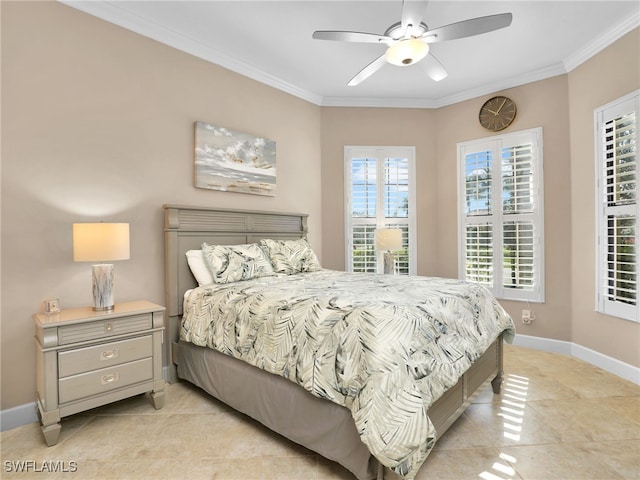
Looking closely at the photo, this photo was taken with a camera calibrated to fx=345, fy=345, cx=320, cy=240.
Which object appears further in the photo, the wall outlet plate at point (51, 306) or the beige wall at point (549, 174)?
the beige wall at point (549, 174)

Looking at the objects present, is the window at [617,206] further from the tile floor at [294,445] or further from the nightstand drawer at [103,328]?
the nightstand drawer at [103,328]

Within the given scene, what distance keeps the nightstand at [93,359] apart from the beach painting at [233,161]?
142cm

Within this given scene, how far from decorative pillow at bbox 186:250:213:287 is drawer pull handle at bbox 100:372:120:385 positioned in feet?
2.97

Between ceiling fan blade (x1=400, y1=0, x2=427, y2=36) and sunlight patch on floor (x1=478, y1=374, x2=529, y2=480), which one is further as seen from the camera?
ceiling fan blade (x1=400, y1=0, x2=427, y2=36)

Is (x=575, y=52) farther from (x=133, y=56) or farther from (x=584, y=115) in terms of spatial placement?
(x=133, y=56)

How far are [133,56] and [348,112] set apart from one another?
2.62 meters

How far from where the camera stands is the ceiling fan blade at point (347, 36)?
235 cm

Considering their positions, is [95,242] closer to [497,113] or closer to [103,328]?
[103,328]

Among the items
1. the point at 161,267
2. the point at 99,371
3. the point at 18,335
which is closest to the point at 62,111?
the point at 161,267

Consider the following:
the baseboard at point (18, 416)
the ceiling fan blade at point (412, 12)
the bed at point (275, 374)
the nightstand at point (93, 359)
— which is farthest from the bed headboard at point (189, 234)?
the ceiling fan blade at point (412, 12)

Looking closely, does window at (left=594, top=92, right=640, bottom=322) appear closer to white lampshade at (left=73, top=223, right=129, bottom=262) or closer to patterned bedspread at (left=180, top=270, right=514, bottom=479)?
patterned bedspread at (left=180, top=270, right=514, bottom=479)

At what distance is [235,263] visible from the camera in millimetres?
2936

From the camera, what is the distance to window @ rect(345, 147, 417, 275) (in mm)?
4605

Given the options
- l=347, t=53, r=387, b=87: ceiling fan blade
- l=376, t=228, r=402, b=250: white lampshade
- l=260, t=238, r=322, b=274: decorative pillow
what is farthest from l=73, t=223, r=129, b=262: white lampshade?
l=376, t=228, r=402, b=250: white lampshade
